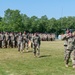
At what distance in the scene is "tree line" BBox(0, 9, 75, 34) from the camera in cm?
10744

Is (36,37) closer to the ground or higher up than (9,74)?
higher up

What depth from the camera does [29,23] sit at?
112 meters

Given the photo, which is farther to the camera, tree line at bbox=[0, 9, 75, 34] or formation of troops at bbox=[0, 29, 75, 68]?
tree line at bbox=[0, 9, 75, 34]


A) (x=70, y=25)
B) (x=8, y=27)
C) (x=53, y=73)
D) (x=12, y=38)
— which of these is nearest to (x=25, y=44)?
(x=12, y=38)

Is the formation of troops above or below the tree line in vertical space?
below

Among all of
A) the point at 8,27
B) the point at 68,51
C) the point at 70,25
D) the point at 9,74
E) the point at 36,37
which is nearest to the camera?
the point at 9,74

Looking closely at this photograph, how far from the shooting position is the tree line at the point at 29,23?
107438 millimetres

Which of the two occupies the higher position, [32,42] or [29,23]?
[29,23]

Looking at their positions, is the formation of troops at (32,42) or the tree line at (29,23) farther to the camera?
the tree line at (29,23)

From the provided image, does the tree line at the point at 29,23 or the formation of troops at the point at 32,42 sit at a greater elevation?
the tree line at the point at 29,23

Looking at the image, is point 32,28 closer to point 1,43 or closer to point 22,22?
point 22,22

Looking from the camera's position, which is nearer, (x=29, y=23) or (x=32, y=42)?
(x=32, y=42)

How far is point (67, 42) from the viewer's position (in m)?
18.6

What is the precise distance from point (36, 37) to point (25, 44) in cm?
699
